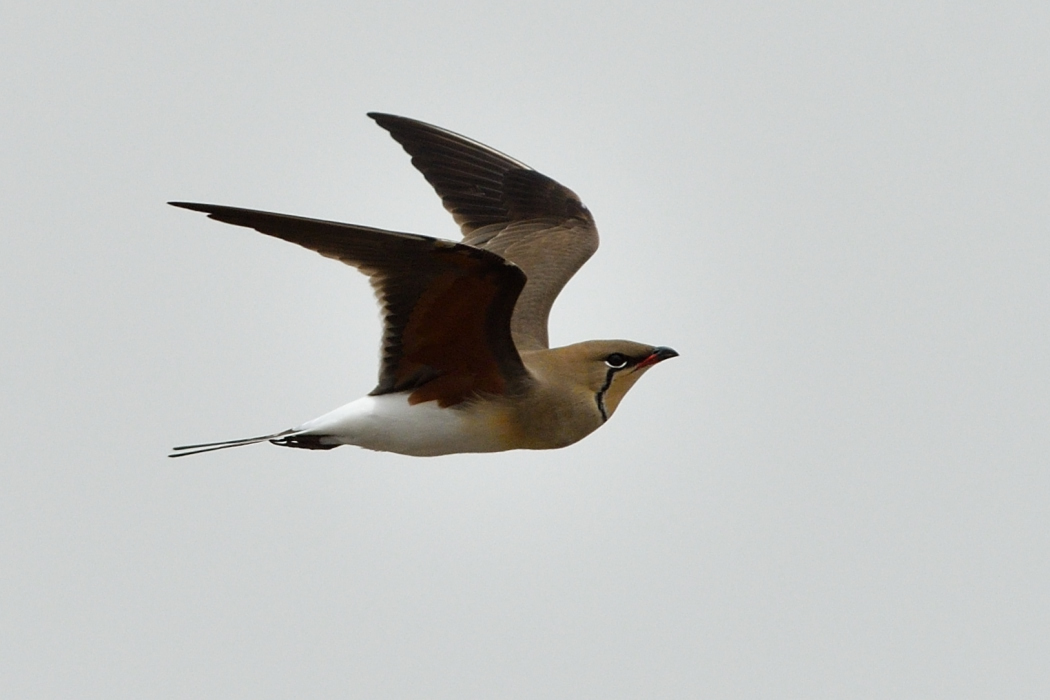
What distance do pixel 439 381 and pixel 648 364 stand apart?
1365 millimetres

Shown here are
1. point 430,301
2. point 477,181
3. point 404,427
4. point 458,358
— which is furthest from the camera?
point 477,181

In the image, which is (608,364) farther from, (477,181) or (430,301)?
(477,181)

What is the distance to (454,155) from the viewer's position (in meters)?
10.3

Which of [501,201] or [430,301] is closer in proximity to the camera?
[430,301]

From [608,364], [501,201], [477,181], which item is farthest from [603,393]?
[477,181]

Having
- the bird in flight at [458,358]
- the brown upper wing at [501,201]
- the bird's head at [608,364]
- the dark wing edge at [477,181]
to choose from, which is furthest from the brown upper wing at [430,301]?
the dark wing edge at [477,181]

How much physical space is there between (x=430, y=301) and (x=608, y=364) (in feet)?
4.76

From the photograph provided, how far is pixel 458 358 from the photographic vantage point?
26.4ft

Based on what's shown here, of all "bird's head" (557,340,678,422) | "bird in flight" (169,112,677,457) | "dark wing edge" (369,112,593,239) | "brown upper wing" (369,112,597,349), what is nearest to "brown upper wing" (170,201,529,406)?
"bird in flight" (169,112,677,457)

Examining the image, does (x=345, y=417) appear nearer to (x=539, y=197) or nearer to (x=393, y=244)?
(x=393, y=244)

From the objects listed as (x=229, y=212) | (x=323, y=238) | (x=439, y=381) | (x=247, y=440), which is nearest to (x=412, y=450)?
(x=439, y=381)

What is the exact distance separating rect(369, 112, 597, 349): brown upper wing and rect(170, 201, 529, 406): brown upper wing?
6.18 feet

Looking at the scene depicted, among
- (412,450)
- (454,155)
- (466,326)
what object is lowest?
(412,450)

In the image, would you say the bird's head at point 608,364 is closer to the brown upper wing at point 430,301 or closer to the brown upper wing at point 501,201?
the brown upper wing at point 430,301
